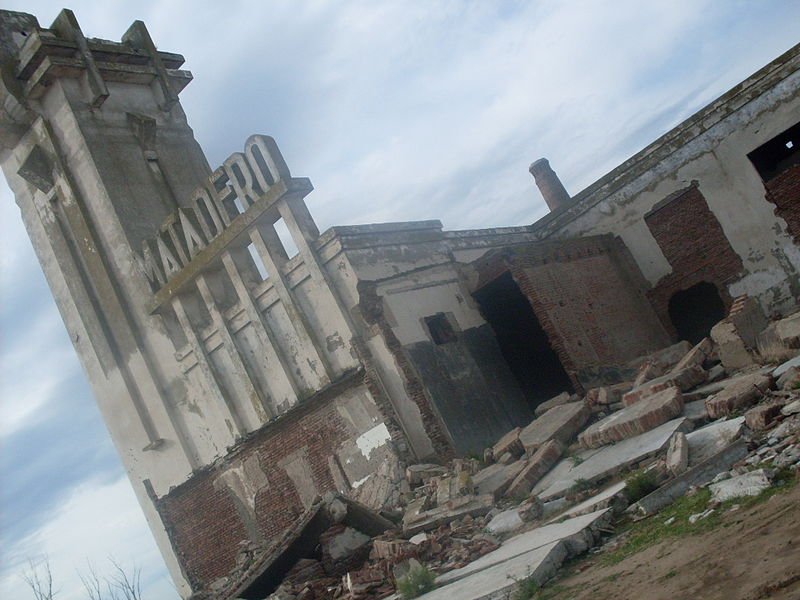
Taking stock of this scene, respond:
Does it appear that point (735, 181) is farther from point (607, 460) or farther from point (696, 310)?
point (607, 460)

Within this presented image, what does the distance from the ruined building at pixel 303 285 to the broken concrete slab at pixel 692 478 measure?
5.78 metres

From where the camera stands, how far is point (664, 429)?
8.37m

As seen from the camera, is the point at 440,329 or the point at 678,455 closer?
the point at 678,455

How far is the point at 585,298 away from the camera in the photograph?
51.3 feet

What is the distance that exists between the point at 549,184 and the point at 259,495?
14.3 metres

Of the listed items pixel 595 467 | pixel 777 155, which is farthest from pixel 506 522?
pixel 777 155

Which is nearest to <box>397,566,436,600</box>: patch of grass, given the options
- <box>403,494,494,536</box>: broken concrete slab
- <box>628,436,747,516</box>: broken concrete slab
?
<box>628,436,747,516</box>: broken concrete slab

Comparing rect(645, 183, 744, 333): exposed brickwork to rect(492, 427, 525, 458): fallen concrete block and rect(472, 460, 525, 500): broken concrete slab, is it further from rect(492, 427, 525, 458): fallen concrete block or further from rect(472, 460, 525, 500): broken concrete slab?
rect(472, 460, 525, 500): broken concrete slab

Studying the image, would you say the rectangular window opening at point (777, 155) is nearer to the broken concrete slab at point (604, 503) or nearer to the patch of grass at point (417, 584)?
the broken concrete slab at point (604, 503)

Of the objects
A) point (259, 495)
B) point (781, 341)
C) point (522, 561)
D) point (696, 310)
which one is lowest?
point (522, 561)

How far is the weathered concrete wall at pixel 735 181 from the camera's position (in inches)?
615

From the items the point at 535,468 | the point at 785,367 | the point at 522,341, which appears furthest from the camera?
the point at 522,341

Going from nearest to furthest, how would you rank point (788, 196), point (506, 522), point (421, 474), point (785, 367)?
point (506, 522)
point (785, 367)
point (421, 474)
point (788, 196)

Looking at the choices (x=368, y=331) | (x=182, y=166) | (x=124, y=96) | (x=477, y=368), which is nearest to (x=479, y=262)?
(x=477, y=368)
